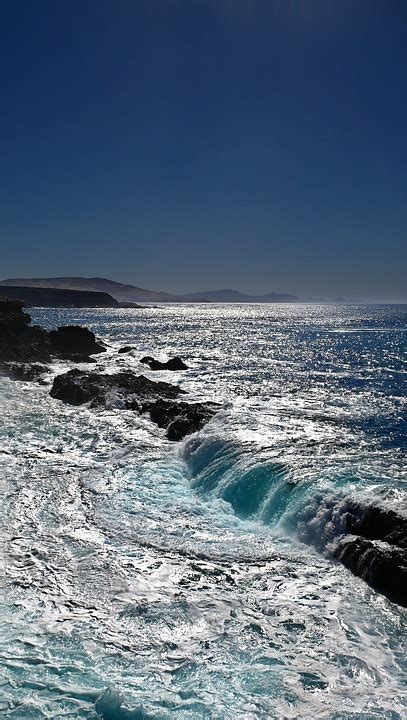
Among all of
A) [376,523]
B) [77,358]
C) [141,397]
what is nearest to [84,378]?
[141,397]

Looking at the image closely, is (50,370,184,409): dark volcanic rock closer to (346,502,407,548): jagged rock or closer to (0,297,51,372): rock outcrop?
(0,297,51,372): rock outcrop

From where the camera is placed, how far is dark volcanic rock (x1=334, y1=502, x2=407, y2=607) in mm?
10508

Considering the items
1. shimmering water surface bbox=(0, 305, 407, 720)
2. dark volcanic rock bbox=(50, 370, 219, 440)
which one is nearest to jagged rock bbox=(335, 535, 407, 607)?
shimmering water surface bbox=(0, 305, 407, 720)

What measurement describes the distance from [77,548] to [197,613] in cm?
399

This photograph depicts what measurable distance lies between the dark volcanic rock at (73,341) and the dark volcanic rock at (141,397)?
765 inches

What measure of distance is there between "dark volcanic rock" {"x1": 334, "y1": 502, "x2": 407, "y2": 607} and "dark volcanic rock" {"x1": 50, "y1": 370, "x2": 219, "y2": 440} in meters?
10.8

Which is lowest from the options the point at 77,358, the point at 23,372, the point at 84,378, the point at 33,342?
the point at 23,372

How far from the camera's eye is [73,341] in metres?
53.9

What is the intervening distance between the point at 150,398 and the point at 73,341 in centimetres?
2730

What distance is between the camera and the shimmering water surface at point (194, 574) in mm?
7648

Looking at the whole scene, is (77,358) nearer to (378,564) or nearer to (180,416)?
(180,416)

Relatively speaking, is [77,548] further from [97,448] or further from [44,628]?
[97,448]

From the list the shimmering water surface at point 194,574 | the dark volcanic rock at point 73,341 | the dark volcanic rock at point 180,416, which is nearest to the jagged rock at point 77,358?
the dark volcanic rock at point 73,341

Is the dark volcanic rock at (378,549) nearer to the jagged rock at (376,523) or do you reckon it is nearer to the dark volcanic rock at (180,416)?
the jagged rock at (376,523)
